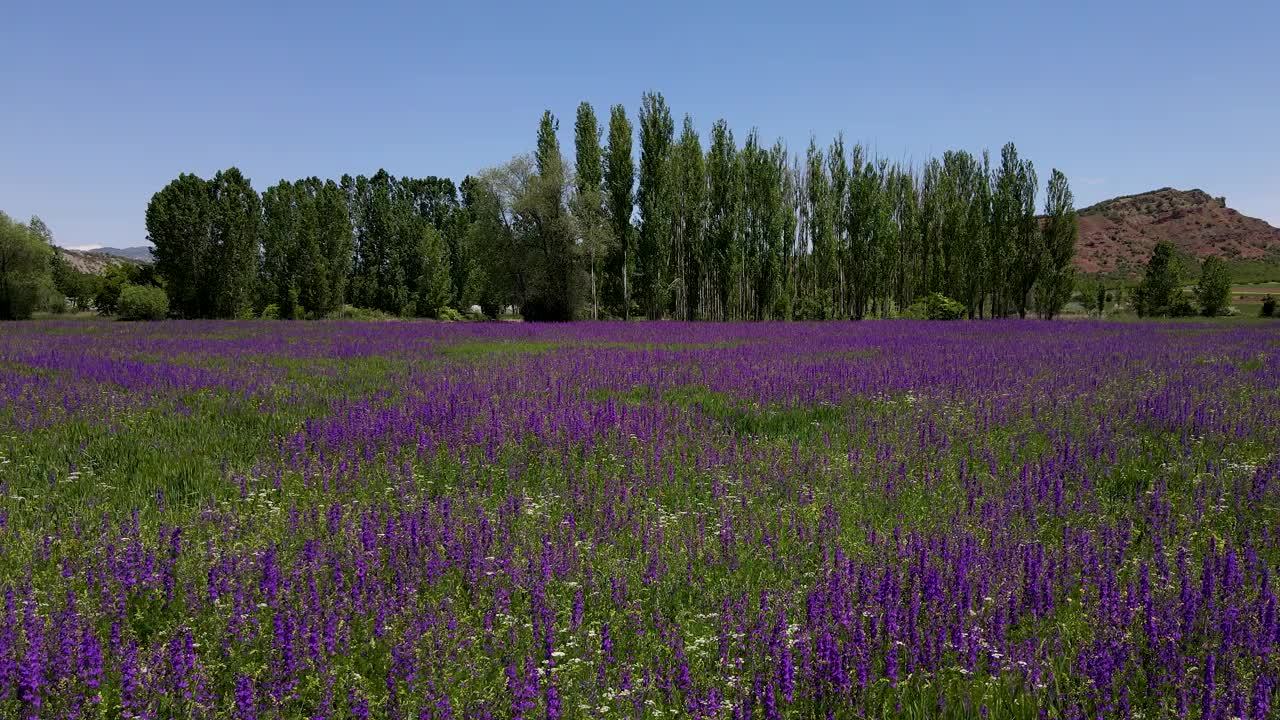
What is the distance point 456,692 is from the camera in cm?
256

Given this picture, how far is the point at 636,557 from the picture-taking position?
12.1 ft

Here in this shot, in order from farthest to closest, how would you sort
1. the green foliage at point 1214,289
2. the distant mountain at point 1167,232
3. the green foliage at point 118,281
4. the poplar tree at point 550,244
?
the distant mountain at point 1167,232, the green foliage at point 118,281, the green foliage at point 1214,289, the poplar tree at point 550,244

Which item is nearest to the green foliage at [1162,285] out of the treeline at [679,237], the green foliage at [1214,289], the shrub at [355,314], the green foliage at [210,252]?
the green foliage at [1214,289]

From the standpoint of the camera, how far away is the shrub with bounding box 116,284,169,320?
42094 millimetres

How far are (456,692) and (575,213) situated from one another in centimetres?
3660

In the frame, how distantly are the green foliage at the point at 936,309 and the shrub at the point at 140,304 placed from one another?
48224mm

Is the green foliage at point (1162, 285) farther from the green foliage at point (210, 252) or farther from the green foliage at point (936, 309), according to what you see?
the green foliage at point (210, 252)

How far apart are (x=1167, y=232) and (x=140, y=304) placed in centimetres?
17148

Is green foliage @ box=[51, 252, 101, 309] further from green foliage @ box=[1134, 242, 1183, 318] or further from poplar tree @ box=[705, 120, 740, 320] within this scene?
green foliage @ box=[1134, 242, 1183, 318]

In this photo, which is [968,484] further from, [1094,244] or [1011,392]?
[1094,244]

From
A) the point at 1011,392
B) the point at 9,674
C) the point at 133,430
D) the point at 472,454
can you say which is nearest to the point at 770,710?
the point at 9,674

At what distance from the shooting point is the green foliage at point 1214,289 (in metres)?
47.6

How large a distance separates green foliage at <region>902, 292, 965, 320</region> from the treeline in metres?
3.21

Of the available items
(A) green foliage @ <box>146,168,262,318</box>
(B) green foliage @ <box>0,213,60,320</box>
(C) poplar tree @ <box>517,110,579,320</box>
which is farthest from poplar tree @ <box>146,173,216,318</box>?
(C) poplar tree @ <box>517,110,579,320</box>
